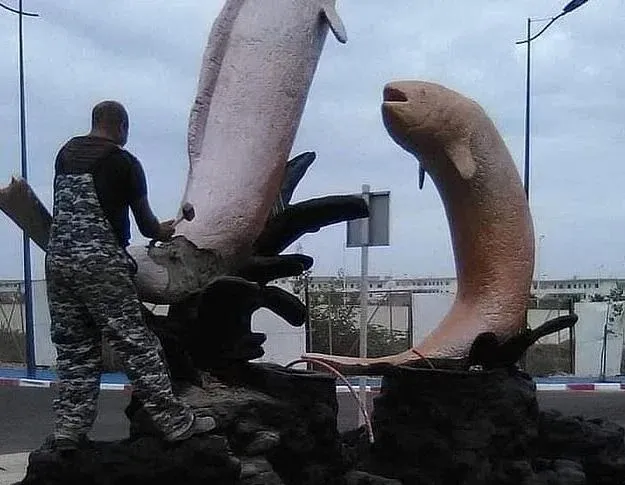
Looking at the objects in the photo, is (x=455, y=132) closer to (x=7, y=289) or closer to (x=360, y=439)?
(x=360, y=439)

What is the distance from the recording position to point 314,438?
15.6 ft

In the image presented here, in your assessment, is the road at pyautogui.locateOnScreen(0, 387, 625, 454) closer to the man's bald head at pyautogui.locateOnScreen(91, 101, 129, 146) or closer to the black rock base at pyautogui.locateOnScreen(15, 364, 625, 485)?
the black rock base at pyautogui.locateOnScreen(15, 364, 625, 485)

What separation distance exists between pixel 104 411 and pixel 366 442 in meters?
7.04

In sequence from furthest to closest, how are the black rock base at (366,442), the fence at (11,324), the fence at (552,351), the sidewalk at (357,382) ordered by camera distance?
the fence at (11,324), the fence at (552,351), the sidewalk at (357,382), the black rock base at (366,442)

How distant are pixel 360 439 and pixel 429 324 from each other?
1121cm

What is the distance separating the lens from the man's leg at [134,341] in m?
4.04

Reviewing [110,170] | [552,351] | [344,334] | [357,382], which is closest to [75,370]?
[110,170]

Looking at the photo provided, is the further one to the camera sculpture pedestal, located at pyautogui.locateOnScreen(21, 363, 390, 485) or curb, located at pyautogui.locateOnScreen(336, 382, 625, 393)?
curb, located at pyautogui.locateOnScreen(336, 382, 625, 393)

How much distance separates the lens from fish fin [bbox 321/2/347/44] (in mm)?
5109

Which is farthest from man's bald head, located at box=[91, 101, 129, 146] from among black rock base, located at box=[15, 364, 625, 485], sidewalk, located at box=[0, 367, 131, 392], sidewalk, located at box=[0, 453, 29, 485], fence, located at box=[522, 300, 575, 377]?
fence, located at box=[522, 300, 575, 377]

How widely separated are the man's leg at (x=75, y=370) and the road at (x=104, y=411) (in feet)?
17.3

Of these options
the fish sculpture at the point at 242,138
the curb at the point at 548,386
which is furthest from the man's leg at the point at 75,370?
the curb at the point at 548,386

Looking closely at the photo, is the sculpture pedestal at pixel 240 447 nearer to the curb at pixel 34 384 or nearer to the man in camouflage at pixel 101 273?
the man in camouflage at pixel 101 273

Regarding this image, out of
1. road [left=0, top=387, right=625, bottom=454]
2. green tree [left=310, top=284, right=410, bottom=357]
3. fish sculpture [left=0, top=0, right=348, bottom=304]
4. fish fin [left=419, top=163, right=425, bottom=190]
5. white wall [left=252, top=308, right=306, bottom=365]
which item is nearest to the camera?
fish sculpture [left=0, top=0, right=348, bottom=304]
